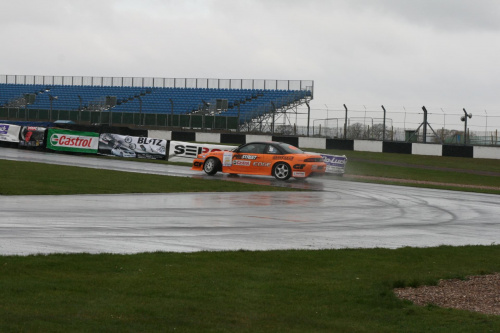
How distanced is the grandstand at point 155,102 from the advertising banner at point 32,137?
35.7ft

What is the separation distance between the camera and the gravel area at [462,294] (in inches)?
294

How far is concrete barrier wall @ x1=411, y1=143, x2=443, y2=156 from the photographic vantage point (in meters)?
37.7

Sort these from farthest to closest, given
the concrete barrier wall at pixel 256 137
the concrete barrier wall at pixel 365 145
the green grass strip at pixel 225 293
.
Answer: the concrete barrier wall at pixel 256 137, the concrete barrier wall at pixel 365 145, the green grass strip at pixel 225 293

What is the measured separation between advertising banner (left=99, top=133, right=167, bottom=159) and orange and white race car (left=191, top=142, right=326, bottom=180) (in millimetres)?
6771

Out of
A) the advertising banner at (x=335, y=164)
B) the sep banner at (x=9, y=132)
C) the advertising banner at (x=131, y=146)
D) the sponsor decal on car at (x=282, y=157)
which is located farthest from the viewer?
the sep banner at (x=9, y=132)

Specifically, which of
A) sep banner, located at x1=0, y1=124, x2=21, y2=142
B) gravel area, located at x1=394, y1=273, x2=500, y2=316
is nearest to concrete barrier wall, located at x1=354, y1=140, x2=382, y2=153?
sep banner, located at x1=0, y1=124, x2=21, y2=142

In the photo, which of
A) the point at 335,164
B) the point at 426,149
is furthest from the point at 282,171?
the point at 426,149

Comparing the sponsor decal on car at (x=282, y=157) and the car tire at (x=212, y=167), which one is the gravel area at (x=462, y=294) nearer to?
the sponsor decal on car at (x=282, y=157)

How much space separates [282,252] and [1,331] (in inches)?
203

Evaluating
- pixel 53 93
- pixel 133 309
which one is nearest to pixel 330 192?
pixel 133 309

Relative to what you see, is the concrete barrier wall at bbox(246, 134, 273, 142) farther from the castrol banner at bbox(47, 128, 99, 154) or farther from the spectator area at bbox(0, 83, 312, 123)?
the castrol banner at bbox(47, 128, 99, 154)

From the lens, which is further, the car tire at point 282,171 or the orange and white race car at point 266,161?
the car tire at point 282,171

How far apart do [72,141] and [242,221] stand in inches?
949

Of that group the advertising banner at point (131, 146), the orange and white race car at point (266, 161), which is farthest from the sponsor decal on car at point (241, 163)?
the advertising banner at point (131, 146)
